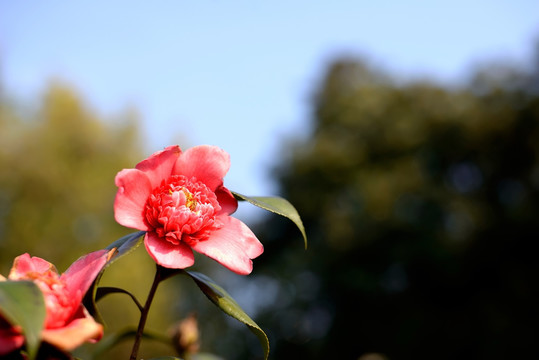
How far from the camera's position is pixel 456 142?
12031mm

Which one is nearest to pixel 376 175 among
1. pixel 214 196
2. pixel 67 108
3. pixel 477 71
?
pixel 477 71

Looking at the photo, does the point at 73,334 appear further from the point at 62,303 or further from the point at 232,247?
the point at 232,247

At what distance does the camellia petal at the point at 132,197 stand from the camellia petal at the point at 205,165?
0.18 feet

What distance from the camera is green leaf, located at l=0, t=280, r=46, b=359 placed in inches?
17.6

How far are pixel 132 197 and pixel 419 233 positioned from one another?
35.3ft

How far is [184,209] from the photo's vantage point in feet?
2.19

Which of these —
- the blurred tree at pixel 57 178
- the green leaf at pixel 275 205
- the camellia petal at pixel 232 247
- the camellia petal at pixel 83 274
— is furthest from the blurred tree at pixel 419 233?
the camellia petal at pixel 83 274

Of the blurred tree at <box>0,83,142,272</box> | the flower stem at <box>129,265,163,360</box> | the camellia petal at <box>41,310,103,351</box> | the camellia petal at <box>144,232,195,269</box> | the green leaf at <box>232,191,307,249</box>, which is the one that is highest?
the green leaf at <box>232,191,307,249</box>

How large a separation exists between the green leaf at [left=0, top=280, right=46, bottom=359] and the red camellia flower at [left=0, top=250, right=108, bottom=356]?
0.02 m

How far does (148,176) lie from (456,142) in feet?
39.8

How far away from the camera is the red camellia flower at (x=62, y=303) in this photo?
1.65 ft

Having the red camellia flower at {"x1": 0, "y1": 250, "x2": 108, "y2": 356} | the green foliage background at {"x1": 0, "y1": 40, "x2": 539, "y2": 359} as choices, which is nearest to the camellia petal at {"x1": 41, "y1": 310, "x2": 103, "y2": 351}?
the red camellia flower at {"x1": 0, "y1": 250, "x2": 108, "y2": 356}

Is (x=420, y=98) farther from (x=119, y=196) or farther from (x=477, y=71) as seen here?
(x=119, y=196)

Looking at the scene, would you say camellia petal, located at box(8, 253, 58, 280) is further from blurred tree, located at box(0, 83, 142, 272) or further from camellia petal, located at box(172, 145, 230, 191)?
blurred tree, located at box(0, 83, 142, 272)
